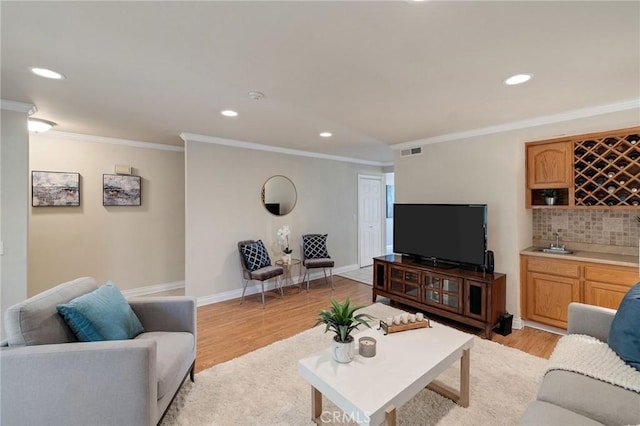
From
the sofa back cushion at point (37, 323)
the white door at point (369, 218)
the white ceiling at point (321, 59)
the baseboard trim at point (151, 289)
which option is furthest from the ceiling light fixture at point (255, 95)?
the white door at point (369, 218)

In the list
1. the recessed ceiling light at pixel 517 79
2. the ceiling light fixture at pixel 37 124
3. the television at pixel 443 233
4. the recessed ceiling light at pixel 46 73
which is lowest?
the television at pixel 443 233

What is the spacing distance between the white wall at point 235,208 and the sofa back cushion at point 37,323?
230cm

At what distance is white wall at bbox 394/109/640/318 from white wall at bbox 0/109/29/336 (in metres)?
4.63

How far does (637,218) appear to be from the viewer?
9.53 feet

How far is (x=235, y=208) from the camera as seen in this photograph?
4355mm

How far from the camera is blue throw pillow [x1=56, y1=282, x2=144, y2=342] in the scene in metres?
1.62

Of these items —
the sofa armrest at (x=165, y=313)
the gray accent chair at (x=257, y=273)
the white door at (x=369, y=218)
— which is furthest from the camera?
the white door at (x=369, y=218)

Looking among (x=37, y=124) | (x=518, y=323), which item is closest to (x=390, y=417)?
(x=518, y=323)

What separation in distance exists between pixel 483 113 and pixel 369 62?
67.1 inches

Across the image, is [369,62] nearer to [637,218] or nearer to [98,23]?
[98,23]

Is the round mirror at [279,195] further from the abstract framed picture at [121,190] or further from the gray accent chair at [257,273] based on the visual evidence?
the abstract framed picture at [121,190]

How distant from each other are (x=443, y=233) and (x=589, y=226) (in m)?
1.53

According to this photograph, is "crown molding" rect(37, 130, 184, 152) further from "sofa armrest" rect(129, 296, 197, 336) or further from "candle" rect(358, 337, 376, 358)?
"candle" rect(358, 337, 376, 358)

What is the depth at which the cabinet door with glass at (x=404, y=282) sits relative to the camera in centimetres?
361
